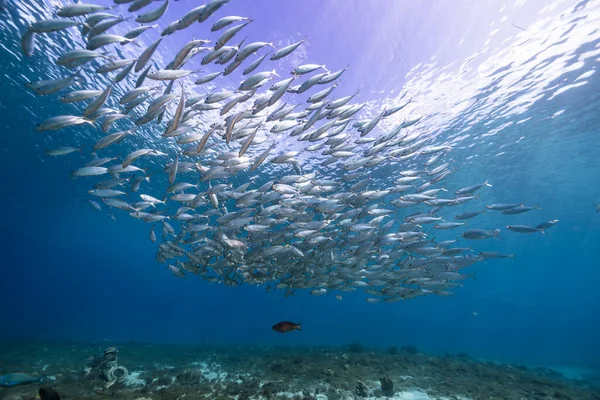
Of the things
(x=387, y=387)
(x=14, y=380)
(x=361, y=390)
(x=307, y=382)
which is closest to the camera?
(x=14, y=380)

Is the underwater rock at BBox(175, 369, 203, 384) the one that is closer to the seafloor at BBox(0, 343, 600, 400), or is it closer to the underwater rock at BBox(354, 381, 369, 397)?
the seafloor at BBox(0, 343, 600, 400)

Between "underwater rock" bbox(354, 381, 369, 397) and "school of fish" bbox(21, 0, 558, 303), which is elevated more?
"school of fish" bbox(21, 0, 558, 303)

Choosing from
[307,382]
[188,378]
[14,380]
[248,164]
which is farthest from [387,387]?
[14,380]

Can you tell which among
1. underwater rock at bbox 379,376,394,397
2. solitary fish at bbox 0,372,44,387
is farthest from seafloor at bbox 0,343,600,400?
solitary fish at bbox 0,372,44,387

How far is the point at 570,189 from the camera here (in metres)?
26.1

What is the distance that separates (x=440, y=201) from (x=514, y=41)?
25.8 feet

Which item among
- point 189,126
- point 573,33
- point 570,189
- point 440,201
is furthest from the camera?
point 570,189

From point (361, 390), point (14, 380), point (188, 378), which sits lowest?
point (188, 378)

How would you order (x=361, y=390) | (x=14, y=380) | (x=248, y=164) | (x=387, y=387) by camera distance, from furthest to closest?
(x=387, y=387)
(x=361, y=390)
(x=248, y=164)
(x=14, y=380)

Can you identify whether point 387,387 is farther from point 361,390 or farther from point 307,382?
point 307,382

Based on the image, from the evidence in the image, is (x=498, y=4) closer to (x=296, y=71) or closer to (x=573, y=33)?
(x=573, y=33)

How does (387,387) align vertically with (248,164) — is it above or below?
below

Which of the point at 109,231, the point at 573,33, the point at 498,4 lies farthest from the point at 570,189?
the point at 109,231

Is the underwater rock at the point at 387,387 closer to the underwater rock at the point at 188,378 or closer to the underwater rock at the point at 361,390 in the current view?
the underwater rock at the point at 361,390
